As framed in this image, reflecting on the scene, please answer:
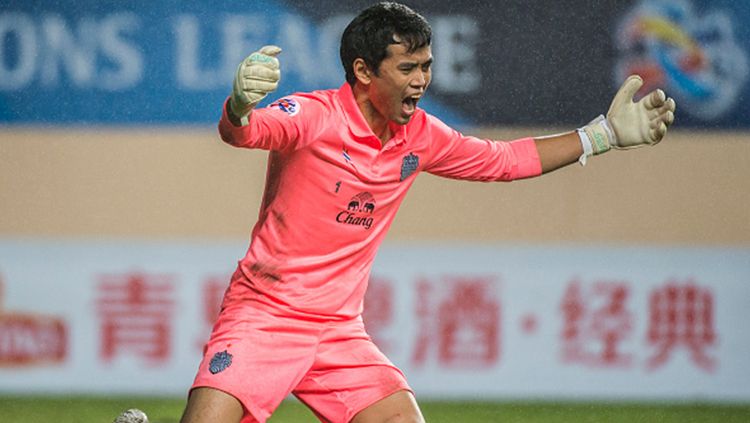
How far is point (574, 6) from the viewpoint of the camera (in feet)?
24.3

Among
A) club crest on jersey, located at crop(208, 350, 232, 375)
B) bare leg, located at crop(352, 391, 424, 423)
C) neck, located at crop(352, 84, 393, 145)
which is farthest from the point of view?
neck, located at crop(352, 84, 393, 145)

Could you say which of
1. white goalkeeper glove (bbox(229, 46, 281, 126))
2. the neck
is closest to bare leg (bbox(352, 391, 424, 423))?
the neck

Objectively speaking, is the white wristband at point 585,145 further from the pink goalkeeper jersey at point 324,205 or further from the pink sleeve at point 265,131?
the pink sleeve at point 265,131

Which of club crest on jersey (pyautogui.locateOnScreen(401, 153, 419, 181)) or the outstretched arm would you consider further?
the outstretched arm

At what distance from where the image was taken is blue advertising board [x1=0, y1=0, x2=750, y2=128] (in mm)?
7312

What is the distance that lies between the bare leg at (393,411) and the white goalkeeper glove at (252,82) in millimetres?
1065

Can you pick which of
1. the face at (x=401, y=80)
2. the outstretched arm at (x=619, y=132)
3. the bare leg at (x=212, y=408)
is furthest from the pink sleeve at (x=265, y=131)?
the outstretched arm at (x=619, y=132)

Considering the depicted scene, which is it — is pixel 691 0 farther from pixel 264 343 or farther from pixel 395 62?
pixel 264 343

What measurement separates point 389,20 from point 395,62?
0.45 feet

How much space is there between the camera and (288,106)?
4320 millimetres

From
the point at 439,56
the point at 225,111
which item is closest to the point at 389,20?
the point at 225,111

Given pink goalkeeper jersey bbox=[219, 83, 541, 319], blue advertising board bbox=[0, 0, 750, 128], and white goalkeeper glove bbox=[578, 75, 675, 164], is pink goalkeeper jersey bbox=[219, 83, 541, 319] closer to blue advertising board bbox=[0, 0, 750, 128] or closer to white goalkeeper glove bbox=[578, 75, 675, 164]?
white goalkeeper glove bbox=[578, 75, 675, 164]

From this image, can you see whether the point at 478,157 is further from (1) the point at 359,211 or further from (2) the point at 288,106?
(2) the point at 288,106

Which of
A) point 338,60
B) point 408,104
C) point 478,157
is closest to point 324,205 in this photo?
point 408,104
